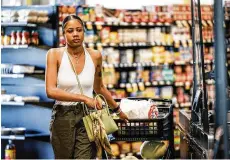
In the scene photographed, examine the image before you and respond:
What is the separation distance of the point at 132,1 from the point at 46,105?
115 inches

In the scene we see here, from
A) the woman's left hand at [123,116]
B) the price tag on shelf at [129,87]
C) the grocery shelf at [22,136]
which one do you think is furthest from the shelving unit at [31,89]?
the woman's left hand at [123,116]

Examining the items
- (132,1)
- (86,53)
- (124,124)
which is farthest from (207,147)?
(132,1)

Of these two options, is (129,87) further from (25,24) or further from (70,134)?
(70,134)

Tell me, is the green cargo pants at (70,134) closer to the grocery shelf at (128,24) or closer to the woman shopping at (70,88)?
the woman shopping at (70,88)

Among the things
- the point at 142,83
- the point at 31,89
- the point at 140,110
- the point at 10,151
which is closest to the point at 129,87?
the point at 142,83

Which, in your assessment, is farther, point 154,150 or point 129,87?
point 129,87

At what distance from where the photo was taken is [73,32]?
347 cm

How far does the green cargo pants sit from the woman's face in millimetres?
446

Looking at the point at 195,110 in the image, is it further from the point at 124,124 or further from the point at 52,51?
the point at 52,51

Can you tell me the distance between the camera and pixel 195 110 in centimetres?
364

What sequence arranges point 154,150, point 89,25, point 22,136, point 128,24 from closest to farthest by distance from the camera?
point 154,150
point 22,136
point 89,25
point 128,24

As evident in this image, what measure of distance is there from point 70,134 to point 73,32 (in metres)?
0.72

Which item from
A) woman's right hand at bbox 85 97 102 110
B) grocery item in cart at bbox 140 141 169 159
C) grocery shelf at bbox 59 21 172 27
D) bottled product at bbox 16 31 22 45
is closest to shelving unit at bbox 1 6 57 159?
bottled product at bbox 16 31 22 45

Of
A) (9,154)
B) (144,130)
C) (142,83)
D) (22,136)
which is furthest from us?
(142,83)
